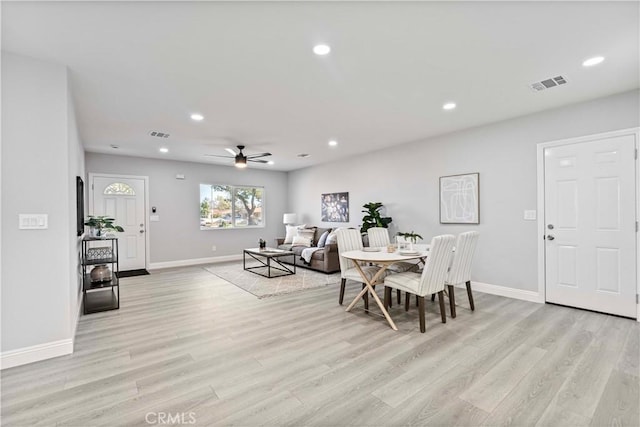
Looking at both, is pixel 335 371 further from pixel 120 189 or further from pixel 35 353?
pixel 120 189


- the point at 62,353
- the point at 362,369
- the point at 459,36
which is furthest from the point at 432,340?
the point at 62,353

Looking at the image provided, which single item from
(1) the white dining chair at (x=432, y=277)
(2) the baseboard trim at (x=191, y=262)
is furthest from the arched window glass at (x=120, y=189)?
(1) the white dining chair at (x=432, y=277)

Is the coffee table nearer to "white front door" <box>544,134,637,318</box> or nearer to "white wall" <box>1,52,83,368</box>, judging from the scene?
"white wall" <box>1,52,83,368</box>

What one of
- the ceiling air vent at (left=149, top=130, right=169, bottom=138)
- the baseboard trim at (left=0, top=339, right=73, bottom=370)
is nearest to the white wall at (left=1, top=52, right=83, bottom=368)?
the baseboard trim at (left=0, top=339, right=73, bottom=370)

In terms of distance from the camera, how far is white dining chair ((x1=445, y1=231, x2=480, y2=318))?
134 inches

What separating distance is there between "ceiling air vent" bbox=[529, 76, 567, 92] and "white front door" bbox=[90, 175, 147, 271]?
7143mm

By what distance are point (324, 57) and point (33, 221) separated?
2764mm

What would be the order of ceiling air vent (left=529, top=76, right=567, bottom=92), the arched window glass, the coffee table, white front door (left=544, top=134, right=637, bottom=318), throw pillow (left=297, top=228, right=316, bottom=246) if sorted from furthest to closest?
throw pillow (left=297, top=228, right=316, bottom=246) < the arched window glass < the coffee table < white front door (left=544, top=134, right=637, bottom=318) < ceiling air vent (left=529, top=76, right=567, bottom=92)

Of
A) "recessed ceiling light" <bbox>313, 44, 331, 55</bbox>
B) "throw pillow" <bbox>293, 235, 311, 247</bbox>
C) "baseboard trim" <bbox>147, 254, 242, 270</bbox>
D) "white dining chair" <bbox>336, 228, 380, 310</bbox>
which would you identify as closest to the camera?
"recessed ceiling light" <bbox>313, 44, 331, 55</bbox>

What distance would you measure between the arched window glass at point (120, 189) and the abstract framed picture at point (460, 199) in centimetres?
633

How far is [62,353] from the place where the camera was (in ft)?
8.45

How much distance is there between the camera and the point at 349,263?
4.04 m

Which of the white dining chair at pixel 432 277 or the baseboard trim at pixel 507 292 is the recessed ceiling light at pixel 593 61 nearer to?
the white dining chair at pixel 432 277

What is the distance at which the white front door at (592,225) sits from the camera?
3.33 m
